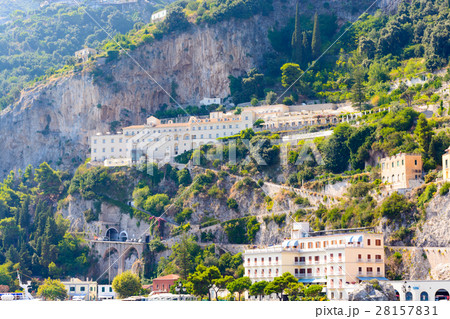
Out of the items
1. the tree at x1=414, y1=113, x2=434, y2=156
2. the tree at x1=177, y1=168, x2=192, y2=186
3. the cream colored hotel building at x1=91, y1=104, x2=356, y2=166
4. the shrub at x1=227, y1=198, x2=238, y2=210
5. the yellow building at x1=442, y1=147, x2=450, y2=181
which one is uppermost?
the cream colored hotel building at x1=91, y1=104, x2=356, y2=166

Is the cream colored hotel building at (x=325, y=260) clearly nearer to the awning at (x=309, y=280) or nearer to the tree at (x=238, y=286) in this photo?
the awning at (x=309, y=280)

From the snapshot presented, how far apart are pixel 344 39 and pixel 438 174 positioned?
57.1 m

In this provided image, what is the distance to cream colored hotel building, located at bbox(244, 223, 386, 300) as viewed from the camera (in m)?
79.0

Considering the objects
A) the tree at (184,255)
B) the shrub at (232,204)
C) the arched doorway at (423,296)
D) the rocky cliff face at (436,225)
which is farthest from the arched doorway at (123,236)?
the arched doorway at (423,296)

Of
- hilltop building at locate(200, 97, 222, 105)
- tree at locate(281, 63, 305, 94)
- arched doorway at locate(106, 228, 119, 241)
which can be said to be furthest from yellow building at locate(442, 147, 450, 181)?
hilltop building at locate(200, 97, 222, 105)

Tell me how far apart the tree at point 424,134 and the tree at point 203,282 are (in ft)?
82.1

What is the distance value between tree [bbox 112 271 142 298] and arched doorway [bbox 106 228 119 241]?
19.3 m

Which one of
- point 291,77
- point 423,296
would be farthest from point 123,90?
point 423,296

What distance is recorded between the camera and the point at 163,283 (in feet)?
310

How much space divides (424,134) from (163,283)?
3262cm

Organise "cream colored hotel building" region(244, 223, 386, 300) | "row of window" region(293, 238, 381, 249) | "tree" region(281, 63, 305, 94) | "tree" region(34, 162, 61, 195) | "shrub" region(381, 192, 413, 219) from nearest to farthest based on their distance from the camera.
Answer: "cream colored hotel building" region(244, 223, 386, 300) < "row of window" region(293, 238, 381, 249) < "shrub" region(381, 192, 413, 219) < "tree" region(34, 162, 61, 195) < "tree" region(281, 63, 305, 94)

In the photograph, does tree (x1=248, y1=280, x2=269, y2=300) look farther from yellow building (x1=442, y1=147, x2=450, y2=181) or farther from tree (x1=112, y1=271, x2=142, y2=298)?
yellow building (x1=442, y1=147, x2=450, y2=181)

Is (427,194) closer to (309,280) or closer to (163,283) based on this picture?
(309,280)

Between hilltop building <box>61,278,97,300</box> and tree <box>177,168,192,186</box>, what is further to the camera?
tree <box>177,168,192,186</box>
